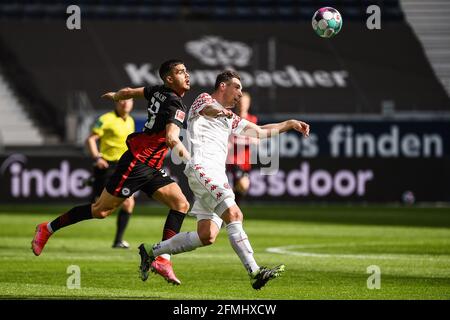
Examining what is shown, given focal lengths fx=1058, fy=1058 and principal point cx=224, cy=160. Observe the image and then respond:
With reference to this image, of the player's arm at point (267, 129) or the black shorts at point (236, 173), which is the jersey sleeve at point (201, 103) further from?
the black shorts at point (236, 173)

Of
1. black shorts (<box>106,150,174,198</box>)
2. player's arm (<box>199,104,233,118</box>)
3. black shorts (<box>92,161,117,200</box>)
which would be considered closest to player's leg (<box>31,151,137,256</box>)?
black shorts (<box>106,150,174,198</box>)

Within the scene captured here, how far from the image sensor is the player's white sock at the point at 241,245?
9.34 meters

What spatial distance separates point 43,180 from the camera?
85.5 feet

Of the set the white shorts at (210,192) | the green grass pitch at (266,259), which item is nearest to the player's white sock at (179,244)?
the white shorts at (210,192)

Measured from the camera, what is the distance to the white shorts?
31.4 feet

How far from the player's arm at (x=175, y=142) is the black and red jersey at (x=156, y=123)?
0.09 meters

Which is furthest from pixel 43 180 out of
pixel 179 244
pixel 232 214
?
pixel 232 214

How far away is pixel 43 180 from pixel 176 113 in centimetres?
1657

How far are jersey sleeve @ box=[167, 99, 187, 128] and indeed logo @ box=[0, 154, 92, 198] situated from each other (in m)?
15.9

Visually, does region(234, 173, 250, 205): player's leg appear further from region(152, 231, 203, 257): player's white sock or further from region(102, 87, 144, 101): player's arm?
region(152, 231, 203, 257): player's white sock

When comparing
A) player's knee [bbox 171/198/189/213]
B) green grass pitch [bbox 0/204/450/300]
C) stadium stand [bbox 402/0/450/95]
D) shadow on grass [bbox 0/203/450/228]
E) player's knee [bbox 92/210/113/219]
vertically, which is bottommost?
shadow on grass [bbox 0/203/450/228]

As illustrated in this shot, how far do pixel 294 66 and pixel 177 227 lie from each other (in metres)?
21.1
